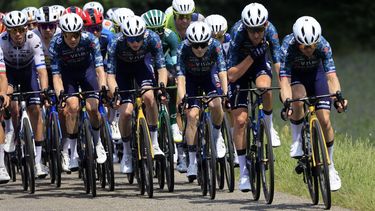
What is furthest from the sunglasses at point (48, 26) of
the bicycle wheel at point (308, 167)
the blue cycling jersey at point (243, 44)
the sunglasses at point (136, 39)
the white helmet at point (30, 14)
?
the bicycle wheel at point (308, 167)

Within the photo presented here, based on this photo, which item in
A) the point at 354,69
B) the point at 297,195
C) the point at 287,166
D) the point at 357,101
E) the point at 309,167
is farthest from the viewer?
the point at 354,69

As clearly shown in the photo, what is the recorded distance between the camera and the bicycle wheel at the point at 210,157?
1516cm

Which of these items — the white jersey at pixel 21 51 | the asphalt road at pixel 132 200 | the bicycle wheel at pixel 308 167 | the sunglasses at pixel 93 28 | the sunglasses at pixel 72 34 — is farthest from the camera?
the sunglasses at pixel 93 28

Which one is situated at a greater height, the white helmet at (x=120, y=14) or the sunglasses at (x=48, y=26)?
the white helmet at (x=120, y=14)

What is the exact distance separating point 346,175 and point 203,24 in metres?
2.20

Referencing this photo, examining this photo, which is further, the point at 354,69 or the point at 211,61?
the point at 354,69

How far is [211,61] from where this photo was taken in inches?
634

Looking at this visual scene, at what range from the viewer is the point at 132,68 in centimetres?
1644

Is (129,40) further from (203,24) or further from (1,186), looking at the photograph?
(1,186)

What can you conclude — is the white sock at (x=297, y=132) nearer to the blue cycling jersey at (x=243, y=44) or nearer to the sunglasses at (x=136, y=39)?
the blue cycling jersey at (x=243, y=44)

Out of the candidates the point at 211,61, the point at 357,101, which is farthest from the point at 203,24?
the point at 357,101

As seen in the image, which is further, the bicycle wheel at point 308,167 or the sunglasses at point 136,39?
the sunglasses at point 136,39

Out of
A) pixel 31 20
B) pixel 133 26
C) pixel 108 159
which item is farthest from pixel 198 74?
pixel 31 20

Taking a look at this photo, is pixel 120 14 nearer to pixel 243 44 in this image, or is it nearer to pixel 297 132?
pixel 243 44
